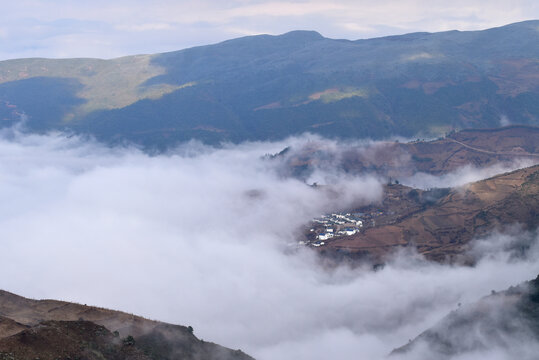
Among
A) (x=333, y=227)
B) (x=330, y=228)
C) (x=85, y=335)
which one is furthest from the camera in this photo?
(x=333, y=227)

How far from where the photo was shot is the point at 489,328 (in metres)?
103

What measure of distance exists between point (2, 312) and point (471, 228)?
392 ft

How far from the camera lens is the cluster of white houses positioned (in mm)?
178375

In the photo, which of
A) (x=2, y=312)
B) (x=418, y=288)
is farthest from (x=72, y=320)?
(x=418, y=288)

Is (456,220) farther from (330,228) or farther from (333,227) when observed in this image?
(330,228)

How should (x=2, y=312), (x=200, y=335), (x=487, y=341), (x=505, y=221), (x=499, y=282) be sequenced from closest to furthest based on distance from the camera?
(x=2, y=312) → (x=487, y=341) → (x=200, y=335) → (x=499, y=282) → (x=505, y=221)

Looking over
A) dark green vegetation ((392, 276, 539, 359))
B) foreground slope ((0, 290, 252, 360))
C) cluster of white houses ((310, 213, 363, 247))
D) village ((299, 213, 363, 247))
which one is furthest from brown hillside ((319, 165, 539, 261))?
Result: foreground slope ((0, 290, 252, 360))

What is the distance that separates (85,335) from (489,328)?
6753 centimetres

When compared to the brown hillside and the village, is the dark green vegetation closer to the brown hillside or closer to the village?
the brown hillside

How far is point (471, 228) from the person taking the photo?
519ft

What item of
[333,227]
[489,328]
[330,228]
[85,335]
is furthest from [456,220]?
[85,335]

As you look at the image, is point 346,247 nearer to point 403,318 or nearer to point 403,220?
point 403,220

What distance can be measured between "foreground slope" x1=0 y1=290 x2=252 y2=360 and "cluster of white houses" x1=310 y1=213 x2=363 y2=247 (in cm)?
9284

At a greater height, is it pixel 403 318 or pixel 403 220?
pixel 403 220
